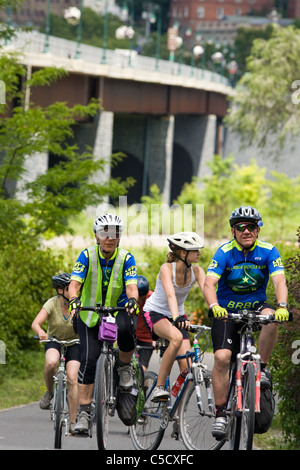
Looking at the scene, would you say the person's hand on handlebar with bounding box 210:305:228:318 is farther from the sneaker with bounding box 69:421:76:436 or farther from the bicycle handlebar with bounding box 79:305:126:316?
the sneaker with bounding box 69:421:76:436

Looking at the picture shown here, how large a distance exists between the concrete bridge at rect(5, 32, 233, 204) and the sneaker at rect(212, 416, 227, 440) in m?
24.8

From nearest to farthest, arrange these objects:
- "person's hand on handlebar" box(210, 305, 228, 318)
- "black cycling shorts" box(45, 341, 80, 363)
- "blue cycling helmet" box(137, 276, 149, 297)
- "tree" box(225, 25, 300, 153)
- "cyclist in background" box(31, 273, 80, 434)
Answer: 1. "person's hand on handlebar" box(210, 305, 228, 318)
2. "black cycling shorts" box(45, 341, 80, 363)
3. "cyclist in background" box(31, 273, 80, 434)
4. "blue cycling helmet" box(137, 276, 149, 297)
5. "tree" box(225, 25, 300, 153)

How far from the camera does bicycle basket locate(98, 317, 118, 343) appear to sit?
24.4 ft

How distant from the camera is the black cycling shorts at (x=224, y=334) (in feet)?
23.3

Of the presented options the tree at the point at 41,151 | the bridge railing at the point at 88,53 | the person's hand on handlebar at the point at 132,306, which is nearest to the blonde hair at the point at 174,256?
the person's hand on handlebar at the point at 132,306

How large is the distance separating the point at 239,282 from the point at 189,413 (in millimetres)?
1317

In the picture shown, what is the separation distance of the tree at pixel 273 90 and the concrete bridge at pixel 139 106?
5.51 m

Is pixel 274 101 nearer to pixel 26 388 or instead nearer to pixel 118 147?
pixel 118 147

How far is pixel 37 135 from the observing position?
18.8 m

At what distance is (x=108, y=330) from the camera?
7430mm

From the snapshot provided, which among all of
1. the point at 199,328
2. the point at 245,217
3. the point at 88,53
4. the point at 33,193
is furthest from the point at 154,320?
the point at 88,53

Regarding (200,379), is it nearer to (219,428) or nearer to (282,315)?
(219,428)

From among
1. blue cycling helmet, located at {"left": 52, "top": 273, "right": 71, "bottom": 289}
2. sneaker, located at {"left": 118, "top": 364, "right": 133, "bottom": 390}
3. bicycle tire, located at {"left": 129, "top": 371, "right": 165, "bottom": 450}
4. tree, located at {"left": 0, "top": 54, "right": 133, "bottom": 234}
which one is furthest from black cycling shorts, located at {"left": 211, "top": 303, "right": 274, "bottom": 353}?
tree, located at {"left": 0, "top": 54, "right": 133, "bottom": 234}
